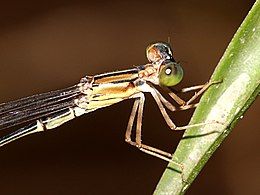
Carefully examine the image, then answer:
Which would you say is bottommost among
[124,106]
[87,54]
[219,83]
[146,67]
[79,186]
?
[219,83]

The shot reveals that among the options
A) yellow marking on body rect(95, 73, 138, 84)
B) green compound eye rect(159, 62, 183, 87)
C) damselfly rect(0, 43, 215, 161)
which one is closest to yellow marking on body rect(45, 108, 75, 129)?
damselfly rect(0, 43, 215, 161)

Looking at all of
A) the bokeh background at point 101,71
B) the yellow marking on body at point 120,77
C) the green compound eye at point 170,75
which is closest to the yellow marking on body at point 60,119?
the yellow marking on body at point 120,77

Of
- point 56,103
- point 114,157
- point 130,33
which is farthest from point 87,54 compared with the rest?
point 56,103

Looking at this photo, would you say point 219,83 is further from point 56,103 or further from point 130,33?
point 130,33

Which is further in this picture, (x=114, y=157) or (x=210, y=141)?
(x=114, y=157)

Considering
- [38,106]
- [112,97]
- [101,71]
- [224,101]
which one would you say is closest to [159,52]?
[112,97]

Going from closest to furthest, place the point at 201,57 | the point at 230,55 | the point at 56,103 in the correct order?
1. the point at 230,55
2. the point at 56,103
3. the point at 201,57

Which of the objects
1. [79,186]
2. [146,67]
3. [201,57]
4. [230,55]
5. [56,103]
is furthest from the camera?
[201,57]

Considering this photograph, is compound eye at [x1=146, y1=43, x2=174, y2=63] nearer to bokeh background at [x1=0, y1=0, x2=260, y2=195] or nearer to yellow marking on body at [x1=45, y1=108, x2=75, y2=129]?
yellow marking on body at [x1=45, y1=108, x2=75, y2=129]
